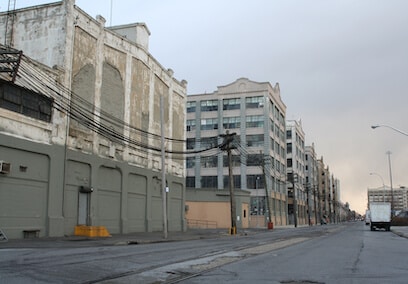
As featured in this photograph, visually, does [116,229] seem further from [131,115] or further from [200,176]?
[200,176]

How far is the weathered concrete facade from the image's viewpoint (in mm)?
26875

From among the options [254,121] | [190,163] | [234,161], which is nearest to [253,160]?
[234,161]

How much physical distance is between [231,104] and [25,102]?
6708cm

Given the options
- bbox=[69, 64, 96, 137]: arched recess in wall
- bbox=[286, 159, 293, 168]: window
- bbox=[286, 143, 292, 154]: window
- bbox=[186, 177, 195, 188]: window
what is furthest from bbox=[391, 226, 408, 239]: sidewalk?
bbox=[286, 143, 292, 154]: window

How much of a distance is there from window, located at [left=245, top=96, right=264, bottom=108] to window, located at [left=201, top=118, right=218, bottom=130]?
7.18 meters

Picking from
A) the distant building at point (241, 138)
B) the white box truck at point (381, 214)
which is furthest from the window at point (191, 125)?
the white box truck at point (381, 214)

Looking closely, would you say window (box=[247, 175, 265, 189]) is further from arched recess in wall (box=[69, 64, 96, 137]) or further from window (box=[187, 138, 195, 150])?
arched recess in wall (box=[69, 64, 96, 137])

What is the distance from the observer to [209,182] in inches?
3521

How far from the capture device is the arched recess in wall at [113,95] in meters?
35.6

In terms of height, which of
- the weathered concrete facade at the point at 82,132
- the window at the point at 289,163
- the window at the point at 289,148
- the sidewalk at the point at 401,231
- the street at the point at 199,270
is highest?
the window at the point at 289,148

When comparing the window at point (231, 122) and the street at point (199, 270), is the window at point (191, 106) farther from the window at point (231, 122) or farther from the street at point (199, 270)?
the street at point (199, 270)

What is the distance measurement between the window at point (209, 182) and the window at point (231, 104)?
1430 cm

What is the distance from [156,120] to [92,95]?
1134cm

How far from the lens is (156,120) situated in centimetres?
4422
